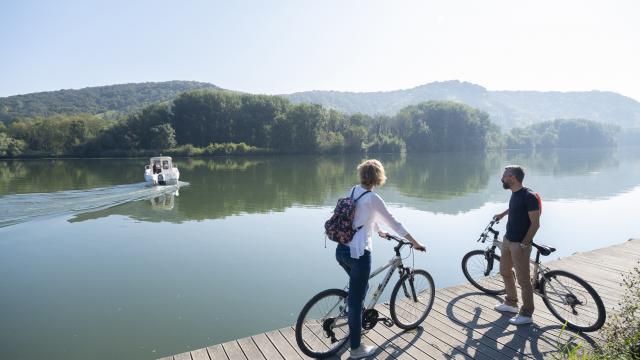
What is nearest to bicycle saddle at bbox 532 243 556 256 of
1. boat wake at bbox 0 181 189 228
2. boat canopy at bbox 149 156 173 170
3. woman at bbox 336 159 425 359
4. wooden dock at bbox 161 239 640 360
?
wooden dock at bbox 161 239 640 360

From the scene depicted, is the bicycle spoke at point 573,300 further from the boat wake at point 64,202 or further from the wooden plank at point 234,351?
the boat wake at point 64,202

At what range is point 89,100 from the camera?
528 ft

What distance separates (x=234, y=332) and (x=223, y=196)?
635 inches

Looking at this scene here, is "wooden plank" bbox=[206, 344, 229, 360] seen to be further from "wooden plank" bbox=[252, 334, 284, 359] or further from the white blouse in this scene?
the white blouse

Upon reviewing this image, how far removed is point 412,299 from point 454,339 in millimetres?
653

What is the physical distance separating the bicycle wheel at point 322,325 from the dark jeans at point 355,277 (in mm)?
252

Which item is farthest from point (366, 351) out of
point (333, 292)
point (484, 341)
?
point (484, 341)

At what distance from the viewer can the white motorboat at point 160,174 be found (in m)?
25.7

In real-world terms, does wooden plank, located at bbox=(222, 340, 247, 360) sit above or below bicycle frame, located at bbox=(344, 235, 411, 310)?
below

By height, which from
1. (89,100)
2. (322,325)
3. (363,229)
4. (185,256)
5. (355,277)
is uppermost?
(89,100)

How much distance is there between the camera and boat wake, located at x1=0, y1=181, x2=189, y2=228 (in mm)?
16078

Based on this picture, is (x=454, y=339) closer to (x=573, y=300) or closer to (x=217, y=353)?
(x=573, y=300)

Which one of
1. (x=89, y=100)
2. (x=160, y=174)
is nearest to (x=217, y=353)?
(x=160, y=174)

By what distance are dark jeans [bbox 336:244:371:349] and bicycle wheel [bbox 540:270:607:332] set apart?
2.73 m
